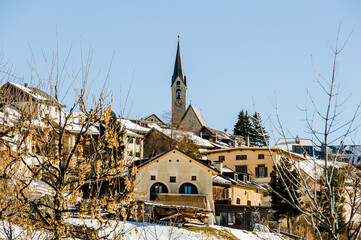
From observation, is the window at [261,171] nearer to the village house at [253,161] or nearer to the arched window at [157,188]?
the village house at [253,161]

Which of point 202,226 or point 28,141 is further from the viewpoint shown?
point 202,226

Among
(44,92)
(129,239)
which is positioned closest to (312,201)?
(44,92)

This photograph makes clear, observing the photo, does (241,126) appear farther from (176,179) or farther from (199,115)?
(176,179)

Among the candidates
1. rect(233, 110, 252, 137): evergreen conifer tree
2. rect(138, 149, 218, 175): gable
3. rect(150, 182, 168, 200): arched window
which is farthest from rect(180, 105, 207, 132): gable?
rect(150, 182, 168, 200): arched window

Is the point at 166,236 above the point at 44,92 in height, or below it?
below

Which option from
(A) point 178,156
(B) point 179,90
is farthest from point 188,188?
(B) point 179,90

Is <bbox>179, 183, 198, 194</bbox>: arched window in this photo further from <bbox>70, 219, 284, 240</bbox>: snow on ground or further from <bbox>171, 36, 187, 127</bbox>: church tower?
<bbox>171, 36, 187, 127</bbox>: church tower

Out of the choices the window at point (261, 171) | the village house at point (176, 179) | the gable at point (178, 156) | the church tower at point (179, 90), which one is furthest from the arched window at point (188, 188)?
the church tower at point (179, 90)

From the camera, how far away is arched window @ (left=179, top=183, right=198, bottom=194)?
132 feet

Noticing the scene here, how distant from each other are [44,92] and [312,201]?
21.2 feet

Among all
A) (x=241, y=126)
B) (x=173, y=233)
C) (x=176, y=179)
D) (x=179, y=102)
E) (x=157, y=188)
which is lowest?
(x=173, y=233)

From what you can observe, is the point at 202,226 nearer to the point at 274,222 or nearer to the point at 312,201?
the point at 274,222

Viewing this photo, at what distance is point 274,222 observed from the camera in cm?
4441

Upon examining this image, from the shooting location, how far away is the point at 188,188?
40406mm
